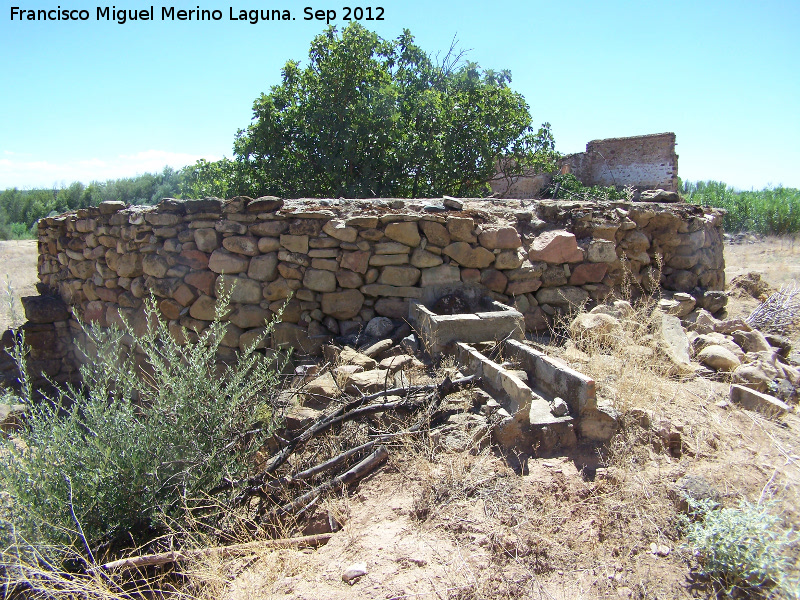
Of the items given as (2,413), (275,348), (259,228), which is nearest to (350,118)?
(259,228)

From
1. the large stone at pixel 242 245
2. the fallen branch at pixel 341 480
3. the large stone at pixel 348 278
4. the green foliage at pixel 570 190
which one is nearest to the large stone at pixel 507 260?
the large stone at pixel 348 278

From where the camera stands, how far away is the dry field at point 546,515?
2.15m

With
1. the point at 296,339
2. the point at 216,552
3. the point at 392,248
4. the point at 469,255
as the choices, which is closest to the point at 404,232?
the point at 392,248

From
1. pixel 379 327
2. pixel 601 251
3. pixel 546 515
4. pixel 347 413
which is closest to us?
pixel 546 515

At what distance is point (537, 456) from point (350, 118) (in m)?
7.27

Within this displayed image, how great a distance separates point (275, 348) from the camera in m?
4.75

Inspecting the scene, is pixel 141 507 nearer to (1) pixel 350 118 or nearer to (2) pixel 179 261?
(2) pixel 179 261

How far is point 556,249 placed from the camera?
4.95 m

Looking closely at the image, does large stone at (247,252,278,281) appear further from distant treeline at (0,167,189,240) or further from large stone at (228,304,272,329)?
distant treeline at (0,167,189,240)

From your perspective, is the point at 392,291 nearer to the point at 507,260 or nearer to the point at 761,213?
the point at 507,260

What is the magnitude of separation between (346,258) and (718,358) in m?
3.12

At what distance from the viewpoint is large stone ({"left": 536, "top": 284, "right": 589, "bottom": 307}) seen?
498 centimetres

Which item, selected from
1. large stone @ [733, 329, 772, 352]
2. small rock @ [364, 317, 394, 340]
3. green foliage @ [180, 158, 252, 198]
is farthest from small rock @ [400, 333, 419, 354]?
green foliage @ [180, 158, 252, 198]

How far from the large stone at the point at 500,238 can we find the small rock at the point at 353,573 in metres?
3.16
